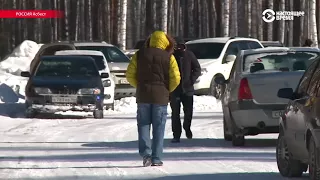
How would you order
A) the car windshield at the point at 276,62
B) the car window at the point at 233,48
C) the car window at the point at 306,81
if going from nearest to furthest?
the car window at the point at 306,81 < the car windshield at the point at 276,62 < the car window at the point at 233,48

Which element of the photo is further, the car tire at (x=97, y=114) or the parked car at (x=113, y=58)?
the parked car at (x=113, y=58)

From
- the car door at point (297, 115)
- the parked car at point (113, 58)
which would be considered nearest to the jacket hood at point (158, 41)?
the car door at point (297, 115)

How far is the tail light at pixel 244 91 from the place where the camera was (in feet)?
52.8

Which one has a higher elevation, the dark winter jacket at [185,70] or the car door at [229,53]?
the dark winter jacket at [185,70]

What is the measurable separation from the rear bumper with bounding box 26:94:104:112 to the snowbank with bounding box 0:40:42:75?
1292 cm

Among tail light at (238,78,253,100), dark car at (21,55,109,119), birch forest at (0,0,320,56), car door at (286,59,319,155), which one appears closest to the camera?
car door at (286,59,319,155)

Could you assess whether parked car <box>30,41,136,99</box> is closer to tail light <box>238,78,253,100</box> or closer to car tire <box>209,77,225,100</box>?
car tire <box>209,77,225,100</box>

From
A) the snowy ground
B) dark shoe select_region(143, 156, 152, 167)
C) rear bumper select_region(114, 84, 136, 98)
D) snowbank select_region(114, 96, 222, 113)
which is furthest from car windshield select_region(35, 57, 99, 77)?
dark shoe select_region(143, 156, 152, 167)

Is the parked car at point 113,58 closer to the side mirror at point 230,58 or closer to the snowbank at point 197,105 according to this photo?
the snowbank at point 197,105

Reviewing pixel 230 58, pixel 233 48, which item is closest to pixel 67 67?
pixel 230 58

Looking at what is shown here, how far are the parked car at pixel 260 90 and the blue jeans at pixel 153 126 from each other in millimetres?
2943

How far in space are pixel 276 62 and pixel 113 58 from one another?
1492 cm

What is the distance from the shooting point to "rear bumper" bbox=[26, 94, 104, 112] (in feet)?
79.4

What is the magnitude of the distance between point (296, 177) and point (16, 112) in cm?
1500
